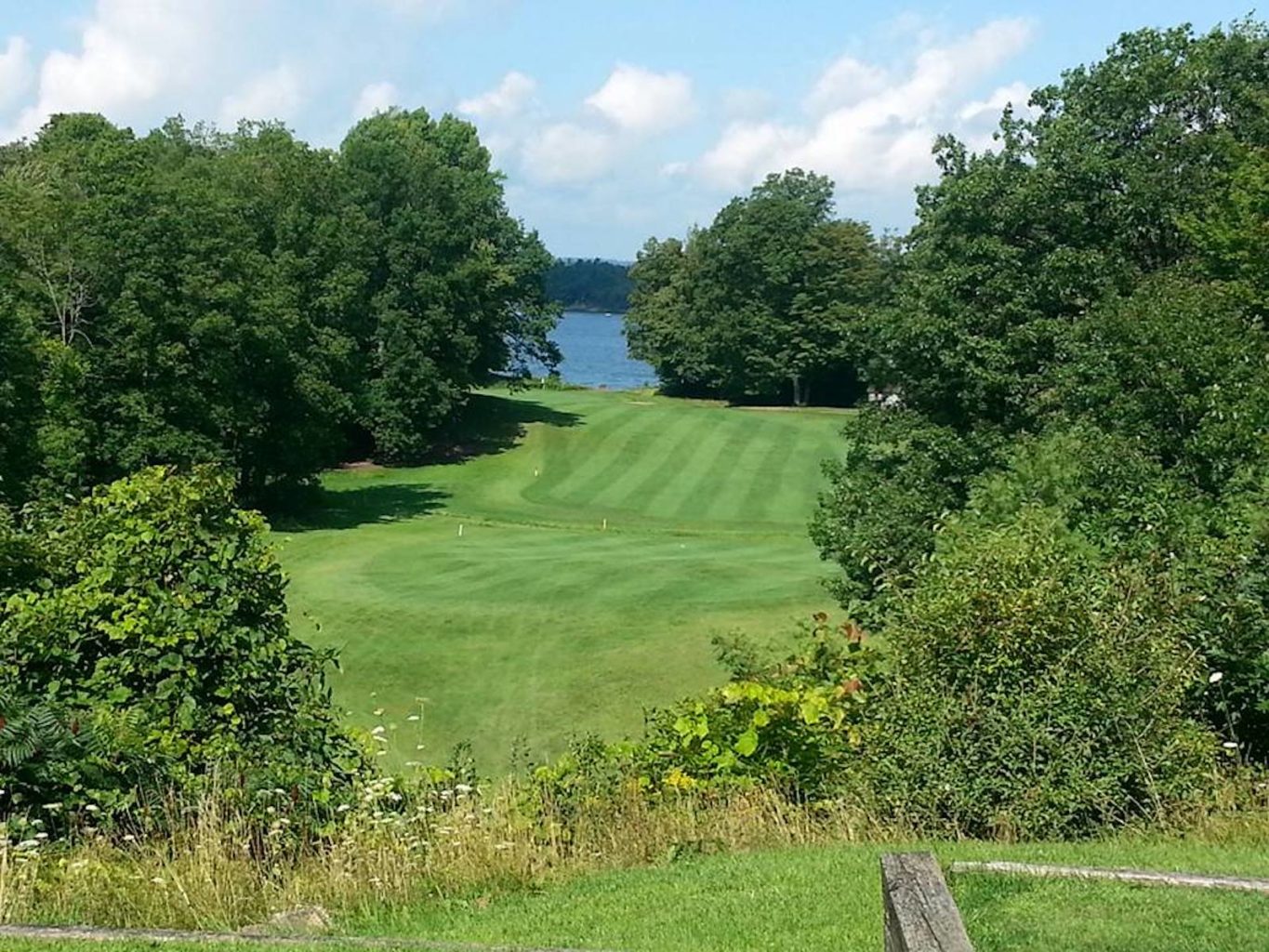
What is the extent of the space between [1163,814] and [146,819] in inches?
216

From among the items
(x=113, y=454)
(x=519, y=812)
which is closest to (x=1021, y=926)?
(x=519, y=812)

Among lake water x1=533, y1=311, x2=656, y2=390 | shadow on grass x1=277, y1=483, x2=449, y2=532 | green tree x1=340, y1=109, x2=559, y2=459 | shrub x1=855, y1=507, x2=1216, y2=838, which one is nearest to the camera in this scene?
shrub x1=855, y1=507, x2=1216, y2=838

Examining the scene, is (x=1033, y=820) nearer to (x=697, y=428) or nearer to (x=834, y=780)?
(x=834, y=780)

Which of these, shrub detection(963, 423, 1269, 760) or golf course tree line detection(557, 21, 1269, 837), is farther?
shrub detection(963, 423, 1269, 760)

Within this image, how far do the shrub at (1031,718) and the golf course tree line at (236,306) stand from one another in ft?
76.8

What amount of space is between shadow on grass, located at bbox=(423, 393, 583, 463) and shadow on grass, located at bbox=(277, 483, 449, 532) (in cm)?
483

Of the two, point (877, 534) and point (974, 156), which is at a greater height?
point (974, 156)

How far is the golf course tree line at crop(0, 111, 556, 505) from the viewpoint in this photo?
34.2 m

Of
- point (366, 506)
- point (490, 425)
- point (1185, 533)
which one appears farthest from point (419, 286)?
point (1185, 533)

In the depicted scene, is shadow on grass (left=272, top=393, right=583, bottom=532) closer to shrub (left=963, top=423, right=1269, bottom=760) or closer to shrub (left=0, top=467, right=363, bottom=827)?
shrub (left=963, top=423, right=1269, bottom=760)

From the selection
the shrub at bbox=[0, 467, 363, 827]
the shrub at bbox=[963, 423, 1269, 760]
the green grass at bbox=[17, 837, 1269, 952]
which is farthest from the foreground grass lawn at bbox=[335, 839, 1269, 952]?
the shrub at bbox=[963, 423, 1269, 760]

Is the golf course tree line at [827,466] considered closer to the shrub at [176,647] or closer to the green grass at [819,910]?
the shrub at [176,647]

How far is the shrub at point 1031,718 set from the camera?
727 centimetres

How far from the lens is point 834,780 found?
7.96 meters
